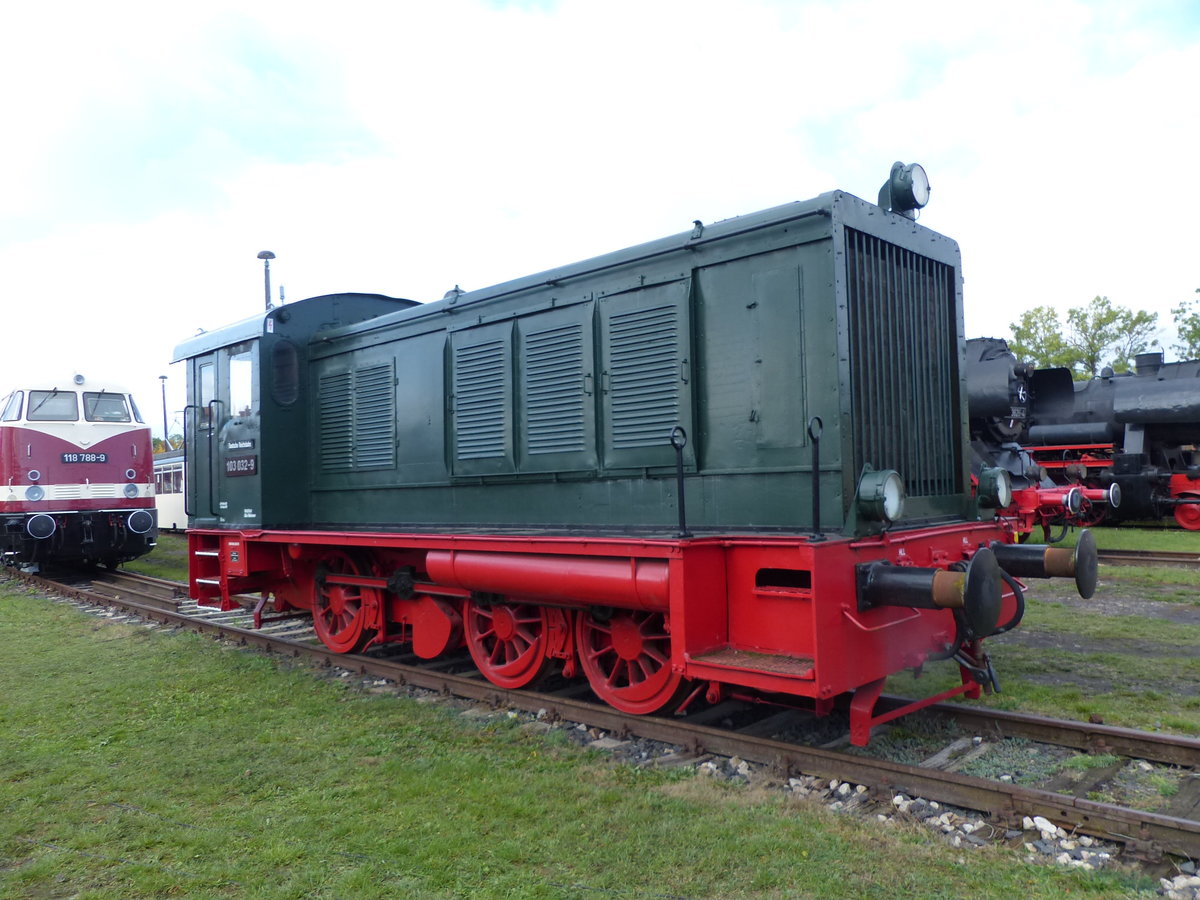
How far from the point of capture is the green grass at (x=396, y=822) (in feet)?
11.7

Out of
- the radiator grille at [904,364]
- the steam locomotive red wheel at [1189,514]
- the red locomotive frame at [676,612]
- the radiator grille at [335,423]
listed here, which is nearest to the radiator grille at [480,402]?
the red locomotive frame at [676,612]

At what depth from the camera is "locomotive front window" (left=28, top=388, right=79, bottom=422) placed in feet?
47.5

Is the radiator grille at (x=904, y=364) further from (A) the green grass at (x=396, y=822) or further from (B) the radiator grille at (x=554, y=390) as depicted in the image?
(A) the green grass at (x=396, y=822)

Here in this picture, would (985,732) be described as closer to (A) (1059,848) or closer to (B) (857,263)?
(A) (1059,848)

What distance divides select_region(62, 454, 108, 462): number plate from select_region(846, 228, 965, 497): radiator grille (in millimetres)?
14376

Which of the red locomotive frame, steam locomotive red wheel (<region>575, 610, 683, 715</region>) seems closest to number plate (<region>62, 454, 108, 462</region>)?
the red locomotive frame

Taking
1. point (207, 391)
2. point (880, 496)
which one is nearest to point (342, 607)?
point (207, 391)

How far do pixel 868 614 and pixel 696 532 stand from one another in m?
1.21

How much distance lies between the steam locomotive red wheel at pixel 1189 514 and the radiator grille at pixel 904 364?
545 inches

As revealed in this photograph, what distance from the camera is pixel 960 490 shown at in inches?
239

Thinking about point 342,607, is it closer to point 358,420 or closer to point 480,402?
point 358,420

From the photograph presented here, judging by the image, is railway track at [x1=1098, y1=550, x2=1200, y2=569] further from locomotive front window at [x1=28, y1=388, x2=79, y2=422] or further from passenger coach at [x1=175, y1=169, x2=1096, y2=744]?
locomotive front window at [x1=28, y1=388, x2=79, y2=422]

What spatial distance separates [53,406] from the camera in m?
14.7

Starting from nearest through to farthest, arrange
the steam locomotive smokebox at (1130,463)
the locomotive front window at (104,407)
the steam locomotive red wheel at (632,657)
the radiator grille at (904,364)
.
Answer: the radiator grille at (904,364)
the steam locomotive red wheel at (632,657)
the locomotive front window at (104,407)
the steam locomotive smokebox at (1130,463)
